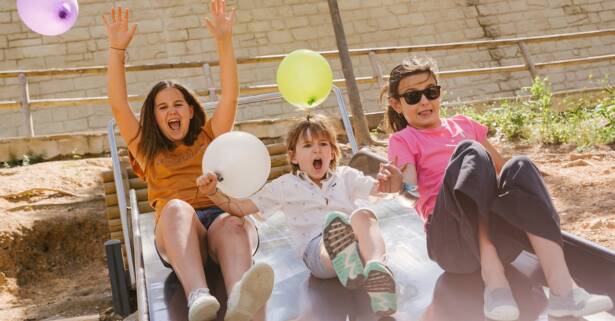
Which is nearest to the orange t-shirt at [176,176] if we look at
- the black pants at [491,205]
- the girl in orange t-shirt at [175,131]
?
the girl in orange t-shirt at [175,131]

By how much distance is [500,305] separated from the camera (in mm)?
2145

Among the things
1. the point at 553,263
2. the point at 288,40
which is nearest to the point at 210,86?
the point at 288,40

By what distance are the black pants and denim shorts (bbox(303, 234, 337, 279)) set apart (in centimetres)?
51

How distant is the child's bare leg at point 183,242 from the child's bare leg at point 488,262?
0.98 m

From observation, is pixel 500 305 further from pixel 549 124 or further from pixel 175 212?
pixel 549 124

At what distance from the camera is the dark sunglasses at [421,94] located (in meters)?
2.82

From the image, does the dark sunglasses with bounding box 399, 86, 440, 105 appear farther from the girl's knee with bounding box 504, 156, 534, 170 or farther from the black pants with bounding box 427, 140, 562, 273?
the girl's knee with bounding box 504, 156, 534, 170

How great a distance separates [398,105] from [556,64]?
23.3 ft

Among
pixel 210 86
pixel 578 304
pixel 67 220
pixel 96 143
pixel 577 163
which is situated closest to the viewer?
pixel 578 304

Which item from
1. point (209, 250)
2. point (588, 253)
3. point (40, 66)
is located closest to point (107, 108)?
point (40, 66)

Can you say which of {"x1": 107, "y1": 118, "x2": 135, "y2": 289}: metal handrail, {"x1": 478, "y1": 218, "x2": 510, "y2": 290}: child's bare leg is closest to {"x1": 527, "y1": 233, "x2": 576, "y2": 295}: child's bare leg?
{"x1": 478, "y1": 218, "x2": 510, "y2": 290}: child's bare leg

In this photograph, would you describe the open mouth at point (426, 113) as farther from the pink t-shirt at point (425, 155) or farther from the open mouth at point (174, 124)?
the open mouth at point (174, 124)

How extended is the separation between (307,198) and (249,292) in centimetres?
72

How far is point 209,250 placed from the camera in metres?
2.83
